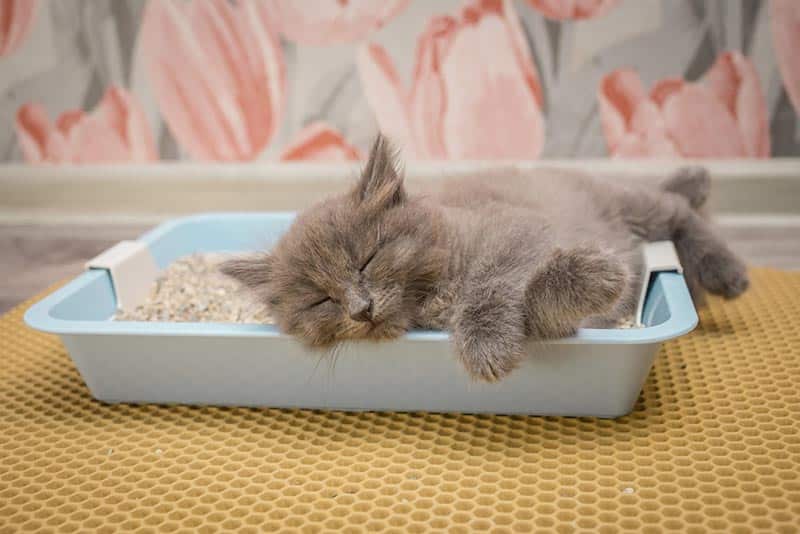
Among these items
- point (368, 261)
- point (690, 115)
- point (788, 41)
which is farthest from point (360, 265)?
point (788, 41)

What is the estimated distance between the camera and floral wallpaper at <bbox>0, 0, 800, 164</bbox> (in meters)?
2.79

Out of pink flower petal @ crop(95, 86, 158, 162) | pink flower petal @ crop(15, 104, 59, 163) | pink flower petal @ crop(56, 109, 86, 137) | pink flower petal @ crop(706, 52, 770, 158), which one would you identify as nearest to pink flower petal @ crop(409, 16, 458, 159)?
pink flower petal @ crop(706, 52, 770, 158)

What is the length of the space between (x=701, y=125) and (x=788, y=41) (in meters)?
0.40

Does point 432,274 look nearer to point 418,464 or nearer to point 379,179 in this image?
point 379,179

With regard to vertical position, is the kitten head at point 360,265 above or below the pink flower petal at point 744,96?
above

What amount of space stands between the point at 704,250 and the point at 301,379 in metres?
1.14

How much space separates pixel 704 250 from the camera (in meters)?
2.06

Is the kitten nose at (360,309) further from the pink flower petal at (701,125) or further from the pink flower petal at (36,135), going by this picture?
the pink flower petal at (36,135)

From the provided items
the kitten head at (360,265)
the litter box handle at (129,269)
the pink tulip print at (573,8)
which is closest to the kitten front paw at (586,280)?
the kitten head at (360,265)

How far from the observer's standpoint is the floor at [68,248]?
260 cm

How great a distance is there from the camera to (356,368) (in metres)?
1.63

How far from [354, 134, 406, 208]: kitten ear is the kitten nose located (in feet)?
0.73

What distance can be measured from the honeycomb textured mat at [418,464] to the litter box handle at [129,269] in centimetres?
31

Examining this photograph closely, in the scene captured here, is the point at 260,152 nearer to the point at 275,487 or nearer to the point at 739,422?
the point at 275,487
